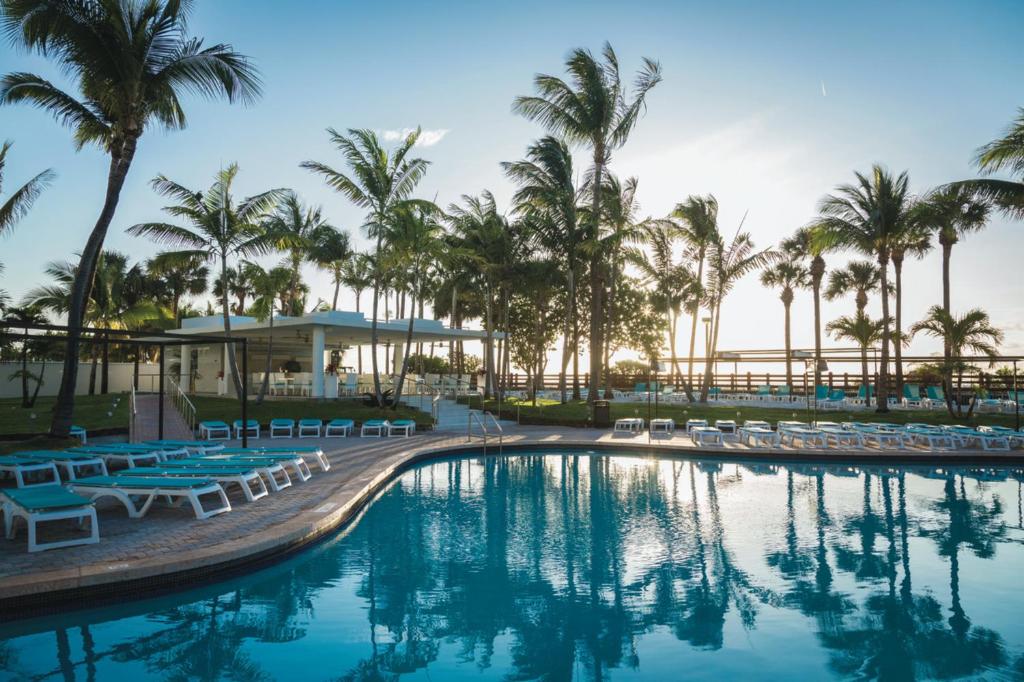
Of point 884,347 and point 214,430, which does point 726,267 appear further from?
point 214,430

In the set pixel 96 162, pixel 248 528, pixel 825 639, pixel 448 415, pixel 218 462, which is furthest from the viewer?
pixel 448 415

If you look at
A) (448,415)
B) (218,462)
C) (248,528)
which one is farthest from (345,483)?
(448,415)

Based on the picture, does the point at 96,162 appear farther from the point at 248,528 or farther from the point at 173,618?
the point at 173,618

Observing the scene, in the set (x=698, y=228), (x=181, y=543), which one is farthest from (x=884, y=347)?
(x=181, y=543)

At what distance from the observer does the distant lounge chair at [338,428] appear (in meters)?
18.2

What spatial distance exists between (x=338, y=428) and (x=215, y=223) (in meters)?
7.99

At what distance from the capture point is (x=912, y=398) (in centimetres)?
2380

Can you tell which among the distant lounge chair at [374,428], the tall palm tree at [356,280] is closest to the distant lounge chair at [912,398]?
the distant lounge chair at [374,428]

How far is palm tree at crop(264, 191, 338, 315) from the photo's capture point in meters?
20.5

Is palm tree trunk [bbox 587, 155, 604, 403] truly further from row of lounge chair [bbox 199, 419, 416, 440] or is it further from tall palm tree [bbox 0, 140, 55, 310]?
tall palm tree [bbox 0, 140, 55, 310]

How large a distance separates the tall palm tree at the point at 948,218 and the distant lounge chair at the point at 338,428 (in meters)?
19.0

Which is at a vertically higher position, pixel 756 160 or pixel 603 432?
pixel 756 160

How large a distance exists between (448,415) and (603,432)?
6.95m

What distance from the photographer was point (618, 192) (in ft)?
78.2
